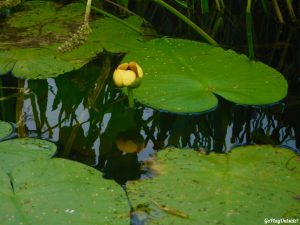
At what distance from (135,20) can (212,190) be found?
1195mm

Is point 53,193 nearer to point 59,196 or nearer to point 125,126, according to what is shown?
point 59,196

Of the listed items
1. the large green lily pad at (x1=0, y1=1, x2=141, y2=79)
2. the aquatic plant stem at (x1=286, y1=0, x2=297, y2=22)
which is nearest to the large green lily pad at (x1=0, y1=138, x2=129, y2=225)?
the large green lily pad at (x1=0, y1=1, x2=141, y2=79)

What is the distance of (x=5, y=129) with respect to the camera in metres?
1.43

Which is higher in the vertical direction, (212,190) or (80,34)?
(80,34)

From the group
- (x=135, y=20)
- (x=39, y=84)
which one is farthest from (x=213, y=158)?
(x=135, y=20)

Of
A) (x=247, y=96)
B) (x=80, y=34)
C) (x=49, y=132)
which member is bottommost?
(x=49, y=132)

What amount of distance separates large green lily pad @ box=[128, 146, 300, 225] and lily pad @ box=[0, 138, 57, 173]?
263 millimetres

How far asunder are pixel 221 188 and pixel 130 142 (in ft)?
1.19

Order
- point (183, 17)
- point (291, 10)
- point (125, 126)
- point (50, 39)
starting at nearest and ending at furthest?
1. point (125, 126)
2. point (183, 17)
3. point (50, 39)
4. point (291, 10)

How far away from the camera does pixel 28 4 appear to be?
95.1 inches

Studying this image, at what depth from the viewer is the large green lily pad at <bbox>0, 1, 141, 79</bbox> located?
5.97 feet

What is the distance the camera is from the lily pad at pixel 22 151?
4.14 feet

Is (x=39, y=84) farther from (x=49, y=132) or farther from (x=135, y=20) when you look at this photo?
(x=135, y=20)

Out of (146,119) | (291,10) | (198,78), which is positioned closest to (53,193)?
(146,119)
